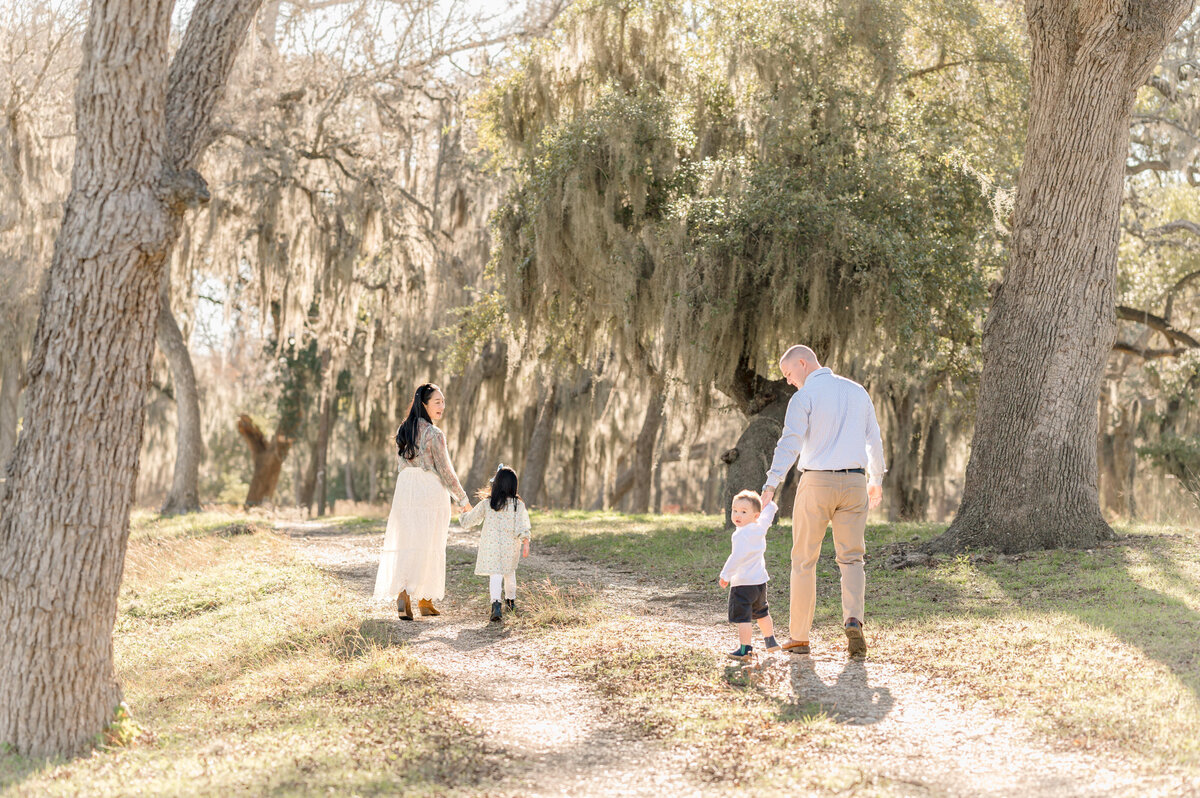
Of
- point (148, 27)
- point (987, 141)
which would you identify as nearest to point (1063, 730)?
point (148, 27)

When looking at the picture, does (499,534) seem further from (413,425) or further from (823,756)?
(823,756)

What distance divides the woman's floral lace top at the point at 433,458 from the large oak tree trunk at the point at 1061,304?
4.67m

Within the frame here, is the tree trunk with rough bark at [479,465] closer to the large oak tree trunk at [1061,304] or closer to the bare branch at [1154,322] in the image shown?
the bare branch at [1154,322]

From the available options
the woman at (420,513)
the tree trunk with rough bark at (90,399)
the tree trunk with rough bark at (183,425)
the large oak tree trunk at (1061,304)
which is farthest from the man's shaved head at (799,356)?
the tree trunk with rough bark at (183,425)

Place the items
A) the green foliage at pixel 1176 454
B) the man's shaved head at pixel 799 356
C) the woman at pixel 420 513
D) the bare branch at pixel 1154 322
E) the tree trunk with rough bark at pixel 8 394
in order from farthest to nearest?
the tree trunk with rough bark at pixel 8 394 < the green foliage at pixel 1176 454 < the bare branch at pixel 1154 322 < the woman at pixel 420 513 < the man's shaved head at pixel 799 356

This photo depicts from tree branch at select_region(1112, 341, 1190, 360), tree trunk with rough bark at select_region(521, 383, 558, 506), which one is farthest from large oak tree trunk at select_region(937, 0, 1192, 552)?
tree trunk with rough bark at select_region(521, 383, 558, 506)

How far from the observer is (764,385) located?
1300 cm

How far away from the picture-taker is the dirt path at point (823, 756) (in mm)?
3762

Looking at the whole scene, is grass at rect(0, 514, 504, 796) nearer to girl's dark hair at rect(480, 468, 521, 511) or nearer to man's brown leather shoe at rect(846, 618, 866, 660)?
girl's dark hair at rect(480, 468, 521, 511)

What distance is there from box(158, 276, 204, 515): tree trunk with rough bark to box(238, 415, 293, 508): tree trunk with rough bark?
22.7ft

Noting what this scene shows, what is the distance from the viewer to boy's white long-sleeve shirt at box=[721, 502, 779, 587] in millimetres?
5523

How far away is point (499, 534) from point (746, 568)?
2.40 metres

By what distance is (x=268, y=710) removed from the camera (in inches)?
193

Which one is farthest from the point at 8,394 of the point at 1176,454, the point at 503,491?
the point at 1176,454
